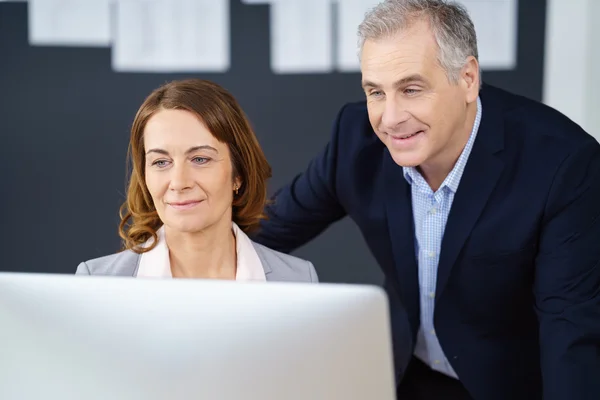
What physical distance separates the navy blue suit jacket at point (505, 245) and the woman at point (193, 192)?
356 mm

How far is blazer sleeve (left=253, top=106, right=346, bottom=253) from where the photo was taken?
2500mm

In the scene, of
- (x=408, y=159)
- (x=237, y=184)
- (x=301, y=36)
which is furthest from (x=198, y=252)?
(x=301, y=36)

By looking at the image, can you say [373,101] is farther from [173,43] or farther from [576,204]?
[173,43]

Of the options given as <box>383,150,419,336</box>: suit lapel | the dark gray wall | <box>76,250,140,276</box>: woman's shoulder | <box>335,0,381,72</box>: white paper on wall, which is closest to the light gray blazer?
<box>76,250,140,276</box>: woman's shoulder

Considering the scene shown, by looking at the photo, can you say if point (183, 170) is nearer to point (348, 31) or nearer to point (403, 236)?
point (403, 236)

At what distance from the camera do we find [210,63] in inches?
153

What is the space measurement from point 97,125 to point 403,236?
221 centimetres

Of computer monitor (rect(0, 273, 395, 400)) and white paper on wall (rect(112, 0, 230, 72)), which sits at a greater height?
white paper on wall (rect(112, 0, 230, 72))

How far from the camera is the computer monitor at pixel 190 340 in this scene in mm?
1011

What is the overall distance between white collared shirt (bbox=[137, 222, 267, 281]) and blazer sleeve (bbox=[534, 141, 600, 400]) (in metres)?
0.73

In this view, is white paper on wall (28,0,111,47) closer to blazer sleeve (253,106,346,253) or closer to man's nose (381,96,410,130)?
blazer sleeve (253,106,346,253)

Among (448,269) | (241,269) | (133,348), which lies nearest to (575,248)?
(448,269)

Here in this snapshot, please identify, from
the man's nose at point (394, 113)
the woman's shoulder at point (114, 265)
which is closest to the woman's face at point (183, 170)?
the woman's shoulder at point (114, 265)

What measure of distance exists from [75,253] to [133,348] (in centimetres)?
313
